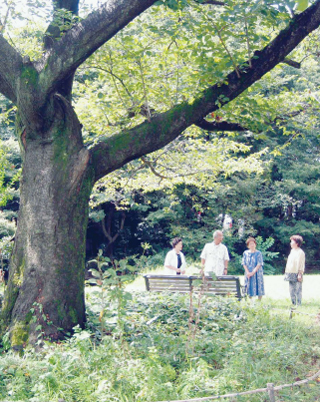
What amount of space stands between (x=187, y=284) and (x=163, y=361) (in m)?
3.39

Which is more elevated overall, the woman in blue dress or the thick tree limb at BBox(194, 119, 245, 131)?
the thick tree limb at BBox(194, 119, 245, 131)

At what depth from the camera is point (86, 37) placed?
571cm

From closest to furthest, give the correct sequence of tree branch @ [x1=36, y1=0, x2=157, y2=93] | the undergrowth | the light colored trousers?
the undergrowth → tree branch @ [x1=36, y1=0, x2=157, y2=93] → the light colored trousers

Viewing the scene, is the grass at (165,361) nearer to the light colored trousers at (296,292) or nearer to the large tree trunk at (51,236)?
the large tree trunk at (51,236)

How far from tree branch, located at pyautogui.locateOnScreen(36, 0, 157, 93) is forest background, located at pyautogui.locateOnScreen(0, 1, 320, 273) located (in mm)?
577

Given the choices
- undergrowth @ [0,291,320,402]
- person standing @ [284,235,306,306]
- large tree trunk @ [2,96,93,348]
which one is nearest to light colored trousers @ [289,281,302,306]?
person standing @ [284,235,306,306]

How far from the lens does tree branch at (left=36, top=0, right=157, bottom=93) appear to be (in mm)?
5582

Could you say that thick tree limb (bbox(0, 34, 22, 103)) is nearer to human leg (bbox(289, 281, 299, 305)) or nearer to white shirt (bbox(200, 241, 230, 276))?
white shirt (bbox(200, 241, 230, 276))

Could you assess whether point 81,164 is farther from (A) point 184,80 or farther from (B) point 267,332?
(B) point 267,332

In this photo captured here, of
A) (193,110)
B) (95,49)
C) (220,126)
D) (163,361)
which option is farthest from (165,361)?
(220,126)

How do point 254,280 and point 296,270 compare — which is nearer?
point 296,270

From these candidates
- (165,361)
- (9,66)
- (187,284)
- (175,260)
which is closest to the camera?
(165,361)

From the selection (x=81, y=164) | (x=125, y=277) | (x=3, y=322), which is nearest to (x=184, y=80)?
(x=81, y=164)

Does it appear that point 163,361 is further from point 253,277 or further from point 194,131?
point 194,131
